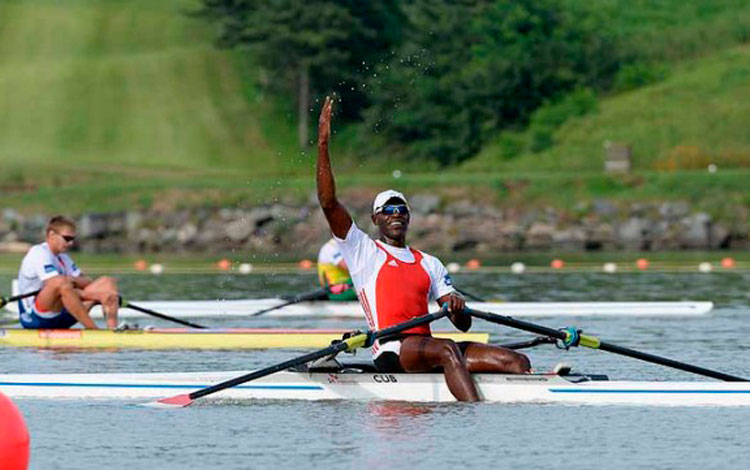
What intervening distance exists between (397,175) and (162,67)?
27392mm

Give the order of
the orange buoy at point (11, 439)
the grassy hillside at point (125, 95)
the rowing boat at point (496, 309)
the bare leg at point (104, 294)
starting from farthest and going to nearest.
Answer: the grassy hillside at point (125, 95), the rowing boat at point (496, 309), the bare leg at point (104, 294), the orange buoy at point (11, 439)

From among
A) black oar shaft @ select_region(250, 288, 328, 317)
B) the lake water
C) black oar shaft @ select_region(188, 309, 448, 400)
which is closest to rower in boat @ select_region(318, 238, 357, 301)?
black oar shaft @ select_region(250, 288, 328, 317)

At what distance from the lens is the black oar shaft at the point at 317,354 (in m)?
14.2

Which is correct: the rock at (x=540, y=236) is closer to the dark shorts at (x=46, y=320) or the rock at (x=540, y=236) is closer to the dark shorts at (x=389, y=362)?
the dark shorts at (x=46, y=320)

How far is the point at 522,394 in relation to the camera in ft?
47.8

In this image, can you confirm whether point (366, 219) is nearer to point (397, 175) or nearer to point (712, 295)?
point (397, 175)

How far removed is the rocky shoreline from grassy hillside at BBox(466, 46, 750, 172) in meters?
7.09

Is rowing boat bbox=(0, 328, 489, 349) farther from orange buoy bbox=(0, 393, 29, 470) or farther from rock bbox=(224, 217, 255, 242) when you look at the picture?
rock bbox=(224, 217, 255, 242)

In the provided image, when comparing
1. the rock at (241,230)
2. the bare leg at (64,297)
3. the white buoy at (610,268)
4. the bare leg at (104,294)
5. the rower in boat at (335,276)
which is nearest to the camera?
the bare leg at (64,297)

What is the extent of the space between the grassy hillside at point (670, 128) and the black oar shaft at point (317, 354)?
44.6m

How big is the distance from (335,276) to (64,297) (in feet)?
17.9

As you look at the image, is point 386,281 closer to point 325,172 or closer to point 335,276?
point 325,172

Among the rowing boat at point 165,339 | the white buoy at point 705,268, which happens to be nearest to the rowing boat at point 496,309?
the rowing boat at point 165,339

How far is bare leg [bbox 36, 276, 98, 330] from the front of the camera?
2042 cm
